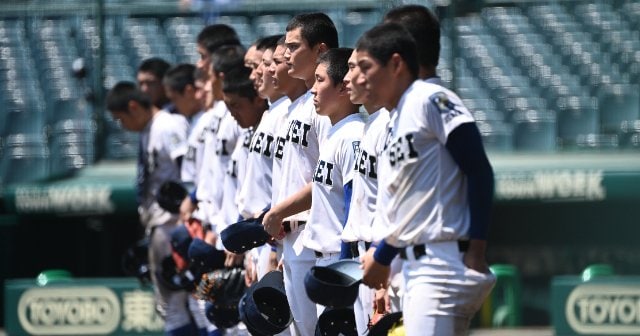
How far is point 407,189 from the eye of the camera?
15.0 feet

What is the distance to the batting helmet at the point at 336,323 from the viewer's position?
5.79 meters

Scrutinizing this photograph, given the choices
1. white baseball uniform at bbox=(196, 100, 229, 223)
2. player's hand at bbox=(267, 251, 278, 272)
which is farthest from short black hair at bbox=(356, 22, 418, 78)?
white baseball uniform at bbox=(196, 100, 229, 223)

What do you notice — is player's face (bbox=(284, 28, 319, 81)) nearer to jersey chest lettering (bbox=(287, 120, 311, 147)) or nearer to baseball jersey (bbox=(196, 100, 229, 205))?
jersey chest lettering (bbox=(287, 120, 311, 147))

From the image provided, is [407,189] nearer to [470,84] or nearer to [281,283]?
[281,283]

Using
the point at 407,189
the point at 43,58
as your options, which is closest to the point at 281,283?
the point at 407,189

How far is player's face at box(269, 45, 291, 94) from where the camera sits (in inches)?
255

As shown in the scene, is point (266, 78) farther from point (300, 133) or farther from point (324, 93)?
point (324, 93)

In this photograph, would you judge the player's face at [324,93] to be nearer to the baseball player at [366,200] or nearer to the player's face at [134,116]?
the baseball player at [366,200]

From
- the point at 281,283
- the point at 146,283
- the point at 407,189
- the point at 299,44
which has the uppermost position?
the point at 299,44

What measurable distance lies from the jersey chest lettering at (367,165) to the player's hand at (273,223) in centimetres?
80

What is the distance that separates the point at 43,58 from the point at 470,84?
457cm

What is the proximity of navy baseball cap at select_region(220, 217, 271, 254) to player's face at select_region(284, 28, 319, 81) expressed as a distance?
785 millimetres

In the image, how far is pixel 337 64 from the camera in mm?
5828

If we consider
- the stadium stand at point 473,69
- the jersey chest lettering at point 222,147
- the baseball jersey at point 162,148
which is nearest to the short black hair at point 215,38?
the baseball jersey at point 162,148
